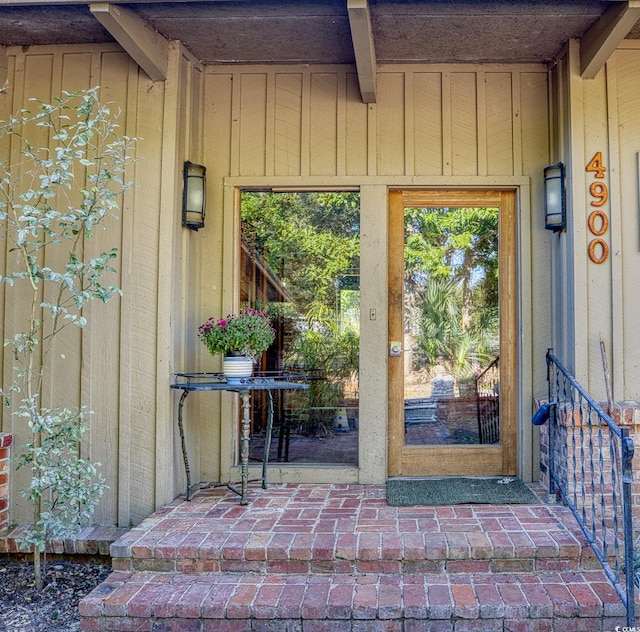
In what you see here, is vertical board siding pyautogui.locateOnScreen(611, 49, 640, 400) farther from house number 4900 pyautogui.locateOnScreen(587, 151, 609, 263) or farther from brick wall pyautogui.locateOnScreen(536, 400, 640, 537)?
brick wall pyautogui.locateOnScreen(536, 400, 640, 537)

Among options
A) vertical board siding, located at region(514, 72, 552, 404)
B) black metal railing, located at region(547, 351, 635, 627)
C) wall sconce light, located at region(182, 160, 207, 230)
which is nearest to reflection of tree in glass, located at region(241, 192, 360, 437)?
wall sconce light, located at region(182, 160, 207, 230)

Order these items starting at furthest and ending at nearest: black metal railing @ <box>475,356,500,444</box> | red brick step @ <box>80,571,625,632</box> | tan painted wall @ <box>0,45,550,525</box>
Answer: black metal railing @ <box>475,356,500,444</box>, tan painted wall @ <box>0,45,550,525</box>, red brick step @ <box>80,571,625,632</box>

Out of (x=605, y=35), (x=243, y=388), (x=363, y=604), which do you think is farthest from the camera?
(x=243, y=388)

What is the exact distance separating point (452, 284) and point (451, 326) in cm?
28

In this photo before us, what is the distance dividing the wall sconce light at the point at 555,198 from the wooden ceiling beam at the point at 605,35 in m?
0.56

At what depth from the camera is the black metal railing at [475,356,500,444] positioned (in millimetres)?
3488

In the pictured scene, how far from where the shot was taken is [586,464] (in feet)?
9.50

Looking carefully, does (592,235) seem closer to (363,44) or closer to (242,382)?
(363,44)

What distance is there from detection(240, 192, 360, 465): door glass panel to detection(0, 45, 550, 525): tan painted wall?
0.12 meters

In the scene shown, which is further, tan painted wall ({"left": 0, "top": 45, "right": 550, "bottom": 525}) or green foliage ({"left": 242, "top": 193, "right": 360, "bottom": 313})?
green foliage ({"left": 242, "top": 193, "right": 360, "bottom": 313})

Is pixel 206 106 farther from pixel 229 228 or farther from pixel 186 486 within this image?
pixel 186 486

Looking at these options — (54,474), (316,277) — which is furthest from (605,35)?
(54,474)

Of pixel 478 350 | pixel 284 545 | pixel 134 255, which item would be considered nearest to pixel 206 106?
pixel 134 255

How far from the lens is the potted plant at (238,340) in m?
2.98
